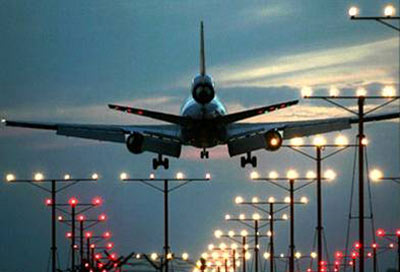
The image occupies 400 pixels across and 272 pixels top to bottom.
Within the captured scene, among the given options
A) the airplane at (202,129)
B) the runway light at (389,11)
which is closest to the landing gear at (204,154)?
the airplane at (202,129)

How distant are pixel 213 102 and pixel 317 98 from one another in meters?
12.6

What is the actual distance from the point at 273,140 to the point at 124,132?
8.99 metres

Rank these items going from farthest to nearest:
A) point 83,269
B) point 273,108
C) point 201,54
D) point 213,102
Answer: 1. point 201,54
2. point 213,102
3. point 273,108
4. point 83,269

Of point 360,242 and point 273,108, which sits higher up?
point 273,108

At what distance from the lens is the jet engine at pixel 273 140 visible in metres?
77.4

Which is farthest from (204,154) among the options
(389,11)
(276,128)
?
(389,11)

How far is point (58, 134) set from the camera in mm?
86938

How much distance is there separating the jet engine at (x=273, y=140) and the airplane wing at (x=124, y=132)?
5114mm

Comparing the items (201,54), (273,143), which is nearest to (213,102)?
(273,143)

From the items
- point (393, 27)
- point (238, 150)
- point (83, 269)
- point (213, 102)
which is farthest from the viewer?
point (238, 150)

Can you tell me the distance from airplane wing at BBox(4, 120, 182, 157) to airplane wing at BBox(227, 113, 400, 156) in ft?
10.8

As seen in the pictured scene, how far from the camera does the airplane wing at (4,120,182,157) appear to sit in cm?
8056

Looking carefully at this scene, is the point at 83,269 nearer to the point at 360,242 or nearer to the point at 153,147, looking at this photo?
A: the point at 360,242

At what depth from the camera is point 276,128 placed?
80.1 metres
